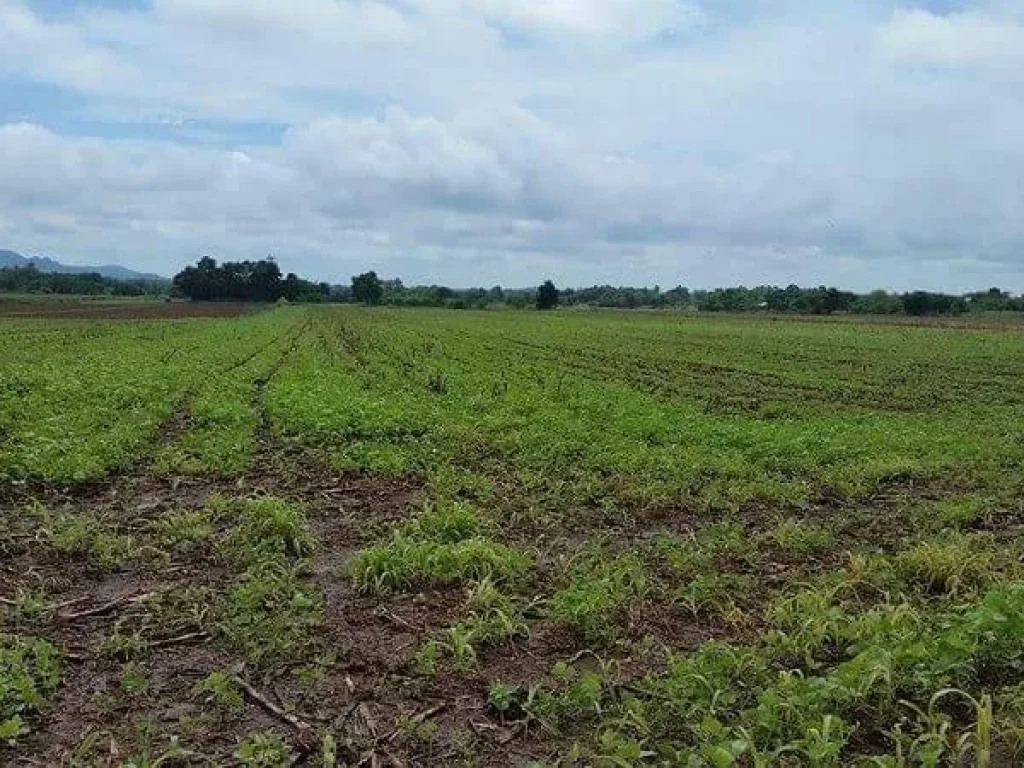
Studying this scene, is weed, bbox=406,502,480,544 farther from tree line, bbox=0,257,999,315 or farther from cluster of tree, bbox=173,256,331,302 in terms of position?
cluster of tree, bbox=173,256,331,302

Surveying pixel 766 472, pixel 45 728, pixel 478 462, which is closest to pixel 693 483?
pixel 766 472

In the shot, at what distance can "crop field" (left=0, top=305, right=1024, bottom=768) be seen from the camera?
15.3 ft

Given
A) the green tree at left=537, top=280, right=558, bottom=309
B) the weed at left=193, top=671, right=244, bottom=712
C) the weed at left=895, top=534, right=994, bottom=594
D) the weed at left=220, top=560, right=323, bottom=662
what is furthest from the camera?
the green tree at left=537, top=280, right=558, bottom=309

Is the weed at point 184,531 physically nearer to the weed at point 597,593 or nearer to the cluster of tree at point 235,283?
the weed at point 597,593

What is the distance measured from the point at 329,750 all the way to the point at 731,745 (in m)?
2.00

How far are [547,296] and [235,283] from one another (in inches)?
1841

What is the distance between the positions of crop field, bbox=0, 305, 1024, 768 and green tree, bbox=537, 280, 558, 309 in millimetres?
115239

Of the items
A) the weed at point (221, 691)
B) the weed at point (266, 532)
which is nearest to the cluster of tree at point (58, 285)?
the weed at point (266, 532)

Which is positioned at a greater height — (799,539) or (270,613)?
(799,539)

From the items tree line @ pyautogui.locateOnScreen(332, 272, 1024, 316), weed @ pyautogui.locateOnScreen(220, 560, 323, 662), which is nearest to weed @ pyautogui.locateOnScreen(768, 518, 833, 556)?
weed @ pyautogui.locateOnScreen(220, 560, 323, 662)

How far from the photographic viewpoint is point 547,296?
131 m

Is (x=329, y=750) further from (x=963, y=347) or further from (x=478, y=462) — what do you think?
(x=963, y=347)

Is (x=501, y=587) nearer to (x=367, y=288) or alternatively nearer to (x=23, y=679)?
(x=23, y=679)

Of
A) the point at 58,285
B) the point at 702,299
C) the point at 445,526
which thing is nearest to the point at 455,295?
the point at 702,299
